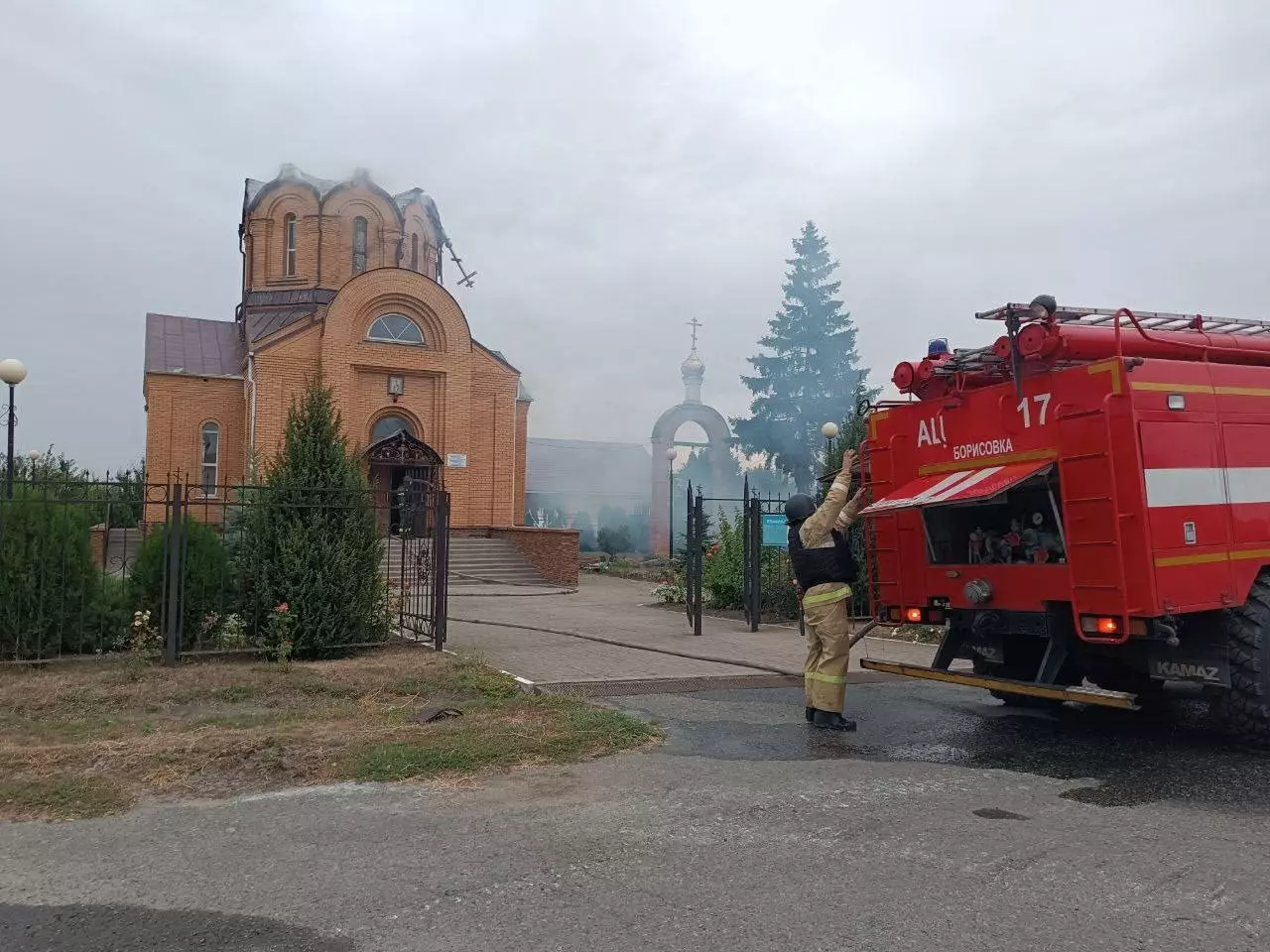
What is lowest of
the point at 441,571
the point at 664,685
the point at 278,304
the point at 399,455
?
the point at 664,685

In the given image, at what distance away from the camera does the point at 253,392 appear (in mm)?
28297

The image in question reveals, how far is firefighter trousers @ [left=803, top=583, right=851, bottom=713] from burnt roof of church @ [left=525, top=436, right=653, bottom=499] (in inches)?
1675

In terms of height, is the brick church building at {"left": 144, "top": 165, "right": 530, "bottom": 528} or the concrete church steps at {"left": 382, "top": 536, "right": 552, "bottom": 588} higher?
the brick church building at {"left": 144, "top": 165, "right": 530, "bottom": 528}

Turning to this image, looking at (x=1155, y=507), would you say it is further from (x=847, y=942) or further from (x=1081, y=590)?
(x=847, y=942)

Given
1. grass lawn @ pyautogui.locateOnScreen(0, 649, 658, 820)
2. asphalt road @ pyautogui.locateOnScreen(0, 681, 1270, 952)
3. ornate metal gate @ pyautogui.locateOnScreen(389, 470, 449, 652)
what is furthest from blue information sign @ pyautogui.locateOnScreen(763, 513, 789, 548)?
asphalt road @ pyautogui.locateOnScreen(0, 681, 1270, 952)

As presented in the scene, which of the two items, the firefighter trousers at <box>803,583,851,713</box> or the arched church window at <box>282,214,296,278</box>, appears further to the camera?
the arched church window at <box>282,214,296,278</box>

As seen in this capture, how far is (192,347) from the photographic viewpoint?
3197cm

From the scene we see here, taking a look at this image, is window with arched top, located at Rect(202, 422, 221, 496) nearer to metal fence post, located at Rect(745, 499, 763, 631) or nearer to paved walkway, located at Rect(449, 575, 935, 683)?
paved walkway, located at Rect(449, 575, 935, 683)

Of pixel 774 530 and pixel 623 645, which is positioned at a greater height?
pixel 774 530

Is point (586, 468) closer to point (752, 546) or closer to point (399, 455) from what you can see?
point (399, 455)

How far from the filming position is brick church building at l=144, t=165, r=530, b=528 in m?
28.8

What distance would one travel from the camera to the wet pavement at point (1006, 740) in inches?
216

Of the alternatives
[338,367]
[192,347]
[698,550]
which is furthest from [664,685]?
[192,347]

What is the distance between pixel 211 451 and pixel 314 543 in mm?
22629
